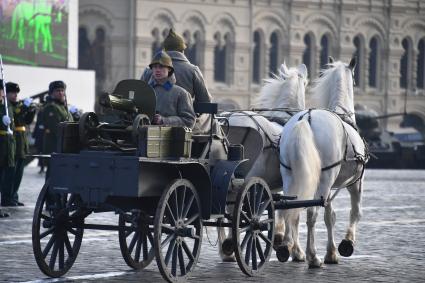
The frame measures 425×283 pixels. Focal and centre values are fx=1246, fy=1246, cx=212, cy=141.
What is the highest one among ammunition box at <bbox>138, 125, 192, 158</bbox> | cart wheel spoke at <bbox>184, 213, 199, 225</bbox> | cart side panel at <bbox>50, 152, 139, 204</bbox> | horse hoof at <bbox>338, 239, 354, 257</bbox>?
ammunition box at <bbox>138, 125, 192, 158</bbox>

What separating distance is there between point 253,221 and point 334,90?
2.91 meters

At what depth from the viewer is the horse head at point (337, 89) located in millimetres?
12016

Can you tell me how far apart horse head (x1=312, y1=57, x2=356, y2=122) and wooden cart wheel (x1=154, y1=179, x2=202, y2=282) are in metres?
3.24

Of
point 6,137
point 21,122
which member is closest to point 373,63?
point 21,122

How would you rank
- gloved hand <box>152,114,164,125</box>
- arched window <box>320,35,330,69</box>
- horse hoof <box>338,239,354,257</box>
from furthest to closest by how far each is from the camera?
1. arched window <box>320,35,330,69</box>
2. horse hoof <box>338,239,354,257</box>
3. gloved hand <box>152,114,164,125</box>

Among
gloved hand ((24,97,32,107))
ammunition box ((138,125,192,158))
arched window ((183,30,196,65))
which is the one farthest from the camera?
arched window ((183,30,196,65))

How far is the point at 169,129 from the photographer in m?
8.95

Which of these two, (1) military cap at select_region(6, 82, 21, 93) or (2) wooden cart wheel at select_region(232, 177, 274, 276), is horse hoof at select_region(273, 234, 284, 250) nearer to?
(2) wooden cart wheel at select_region(232, 177, 274, 276)

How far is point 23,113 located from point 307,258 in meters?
7.22

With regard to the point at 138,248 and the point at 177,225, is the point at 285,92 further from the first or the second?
the point at 177,225

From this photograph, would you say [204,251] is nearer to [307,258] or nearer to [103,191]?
[307,258]

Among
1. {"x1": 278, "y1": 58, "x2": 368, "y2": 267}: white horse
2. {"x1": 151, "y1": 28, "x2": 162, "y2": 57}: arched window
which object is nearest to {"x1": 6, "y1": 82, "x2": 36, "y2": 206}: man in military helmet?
{"x1": 278, "y1": 58, "x2": 368, "y2": 267}: white horse

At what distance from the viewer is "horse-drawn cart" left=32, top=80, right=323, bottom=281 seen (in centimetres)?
871

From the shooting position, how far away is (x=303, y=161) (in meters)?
10.3
